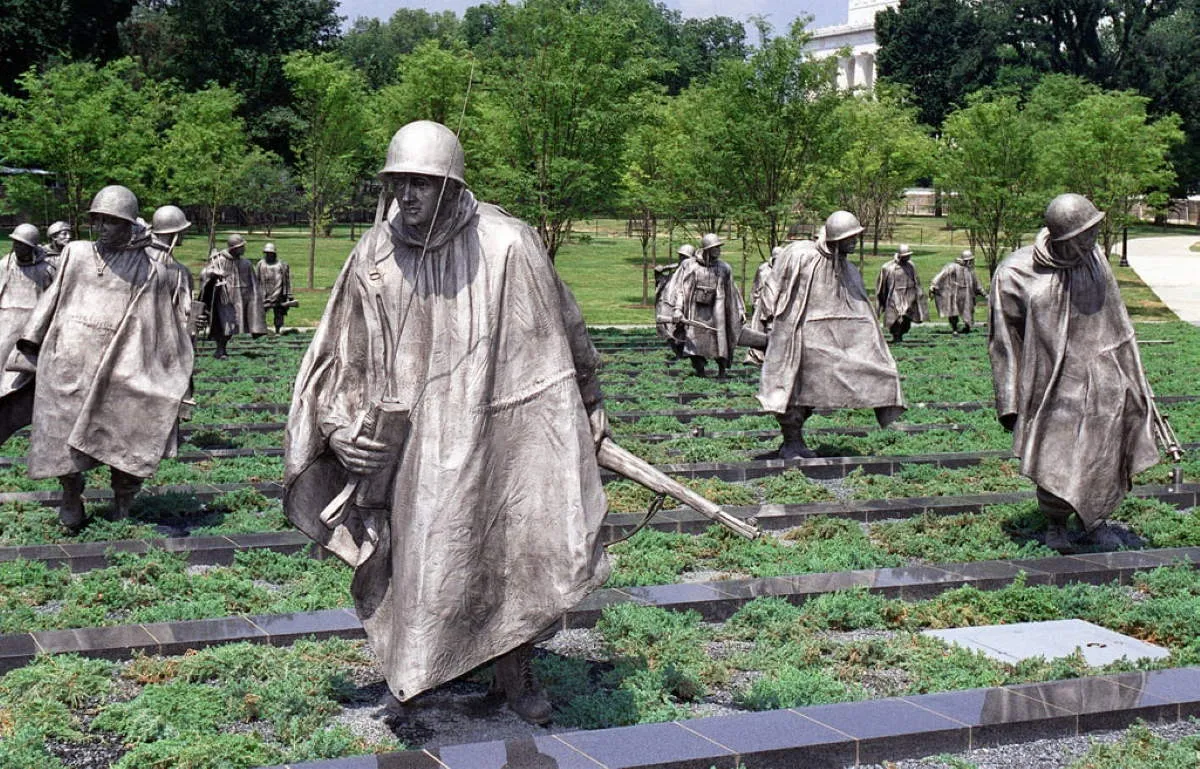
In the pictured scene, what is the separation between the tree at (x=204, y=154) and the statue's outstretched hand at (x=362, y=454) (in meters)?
31.7

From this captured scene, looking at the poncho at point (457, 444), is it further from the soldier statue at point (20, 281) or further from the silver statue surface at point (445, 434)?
the soldier statue at point (20, 281)

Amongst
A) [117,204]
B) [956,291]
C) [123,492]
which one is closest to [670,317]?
[956,291]

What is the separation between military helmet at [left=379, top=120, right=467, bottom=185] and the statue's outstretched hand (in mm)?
945

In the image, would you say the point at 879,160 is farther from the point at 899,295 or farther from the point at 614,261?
the point at 899,295

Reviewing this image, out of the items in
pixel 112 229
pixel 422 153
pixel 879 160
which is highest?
pixel 879 160

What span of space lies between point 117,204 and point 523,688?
554 centimetres

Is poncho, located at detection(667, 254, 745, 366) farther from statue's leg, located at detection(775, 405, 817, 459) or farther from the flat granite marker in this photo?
the flat granite marker

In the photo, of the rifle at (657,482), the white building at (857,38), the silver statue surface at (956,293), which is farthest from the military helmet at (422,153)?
the white building at (857,38)

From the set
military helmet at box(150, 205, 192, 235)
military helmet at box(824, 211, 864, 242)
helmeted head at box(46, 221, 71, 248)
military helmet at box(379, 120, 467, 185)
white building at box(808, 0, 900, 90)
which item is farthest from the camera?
white building at box(808, 0, 900, 90)

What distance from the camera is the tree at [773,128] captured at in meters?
28.6

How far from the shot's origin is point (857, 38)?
111250 millimetres

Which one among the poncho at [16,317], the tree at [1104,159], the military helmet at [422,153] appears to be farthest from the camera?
the tree at [1104,159]

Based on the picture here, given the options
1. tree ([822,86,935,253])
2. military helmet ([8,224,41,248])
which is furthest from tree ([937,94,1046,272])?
military helmet ([8,224,41,248])

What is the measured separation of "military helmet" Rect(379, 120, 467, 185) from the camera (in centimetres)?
511
